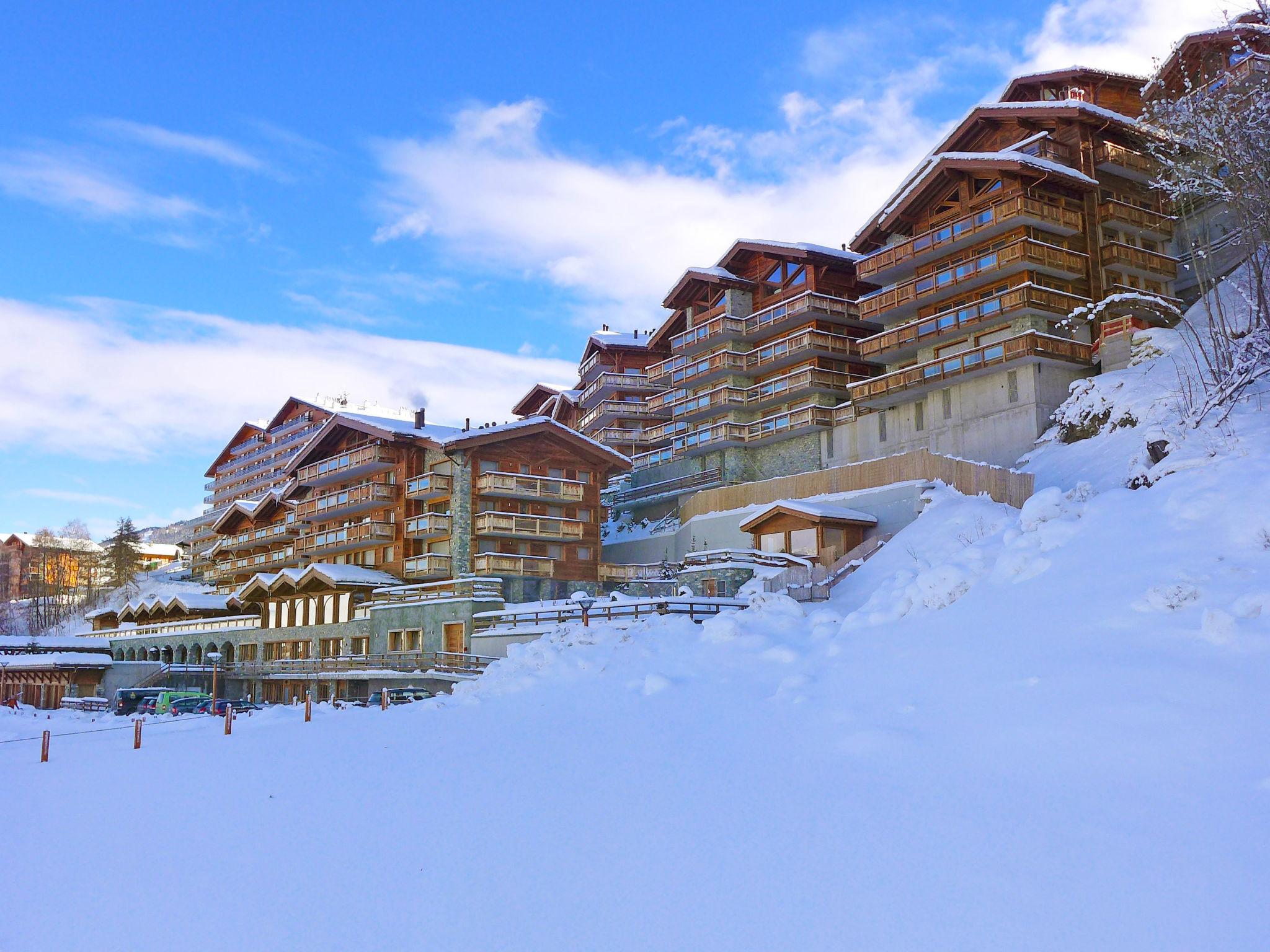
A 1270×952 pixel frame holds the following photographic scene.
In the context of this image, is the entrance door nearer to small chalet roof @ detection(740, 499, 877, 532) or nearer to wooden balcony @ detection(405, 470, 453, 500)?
wooden balcony @ detection(405, 470, 453, 500)

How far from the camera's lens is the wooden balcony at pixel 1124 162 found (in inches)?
1949

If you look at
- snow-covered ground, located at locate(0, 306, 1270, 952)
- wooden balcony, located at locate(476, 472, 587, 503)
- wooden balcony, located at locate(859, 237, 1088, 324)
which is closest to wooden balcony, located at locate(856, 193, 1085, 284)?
wooden balcony, located at locate(859, 237, 1088, 324)

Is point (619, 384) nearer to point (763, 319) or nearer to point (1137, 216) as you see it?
point (763, 319)

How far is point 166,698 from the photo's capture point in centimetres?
4328

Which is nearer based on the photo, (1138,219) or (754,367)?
(1138,219)

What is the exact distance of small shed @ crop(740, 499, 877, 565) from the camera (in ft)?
123

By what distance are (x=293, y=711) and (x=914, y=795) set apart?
24570 mm

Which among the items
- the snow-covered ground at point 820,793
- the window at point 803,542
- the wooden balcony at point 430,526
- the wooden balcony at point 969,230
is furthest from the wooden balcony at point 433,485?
the snow-covered ground at point 820,793

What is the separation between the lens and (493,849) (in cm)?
1231

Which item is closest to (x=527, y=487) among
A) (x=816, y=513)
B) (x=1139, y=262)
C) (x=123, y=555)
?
(x=816, y=513)

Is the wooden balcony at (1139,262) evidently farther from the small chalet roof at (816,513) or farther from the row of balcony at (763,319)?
the small chalet roof at (816,513)

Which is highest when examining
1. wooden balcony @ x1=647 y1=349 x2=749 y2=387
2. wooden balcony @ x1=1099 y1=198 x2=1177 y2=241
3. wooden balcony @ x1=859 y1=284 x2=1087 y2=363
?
wooden balcony @ x1=1099 y1=198 x2=1177 y2=241

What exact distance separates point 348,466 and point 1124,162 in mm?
44488

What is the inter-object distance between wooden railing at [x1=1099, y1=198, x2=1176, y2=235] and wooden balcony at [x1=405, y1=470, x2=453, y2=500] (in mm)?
34954
